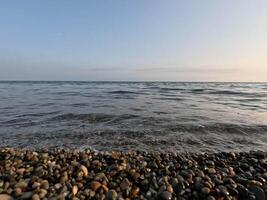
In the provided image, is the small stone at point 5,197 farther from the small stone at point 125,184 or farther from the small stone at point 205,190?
the small stone at point 205,190

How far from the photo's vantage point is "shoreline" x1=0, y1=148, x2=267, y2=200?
3391 millimetres

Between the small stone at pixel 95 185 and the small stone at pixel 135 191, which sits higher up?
the small stone at pixel 95 185

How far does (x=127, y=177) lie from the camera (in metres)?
3.98

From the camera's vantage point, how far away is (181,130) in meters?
A: 8.78

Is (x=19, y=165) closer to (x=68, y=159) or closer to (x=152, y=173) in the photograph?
(x=68, y=159)

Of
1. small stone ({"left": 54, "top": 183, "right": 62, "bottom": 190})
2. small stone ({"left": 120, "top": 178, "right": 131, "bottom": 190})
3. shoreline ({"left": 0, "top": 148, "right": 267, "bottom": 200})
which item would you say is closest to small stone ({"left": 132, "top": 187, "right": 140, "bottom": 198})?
shoreline ({"left": 0, "top": 148, "right": 267, "bottom": 200})

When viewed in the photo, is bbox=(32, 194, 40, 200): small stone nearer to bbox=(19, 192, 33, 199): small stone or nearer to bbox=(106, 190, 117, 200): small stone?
bbox=(19, 192, 33, 199): small stone

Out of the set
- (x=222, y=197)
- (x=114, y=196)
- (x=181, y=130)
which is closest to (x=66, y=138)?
(x=181, y=130)

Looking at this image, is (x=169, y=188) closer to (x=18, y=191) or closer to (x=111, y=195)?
(x=111, y=195)

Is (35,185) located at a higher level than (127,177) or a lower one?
higher

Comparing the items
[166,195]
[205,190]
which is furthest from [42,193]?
[205,190]

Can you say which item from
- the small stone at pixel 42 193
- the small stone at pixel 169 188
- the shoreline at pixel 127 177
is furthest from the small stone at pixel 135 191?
the small stone at pixel 42 193

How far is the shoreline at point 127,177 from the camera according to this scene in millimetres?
3391

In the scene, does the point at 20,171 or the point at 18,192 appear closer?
the point at 18,192
